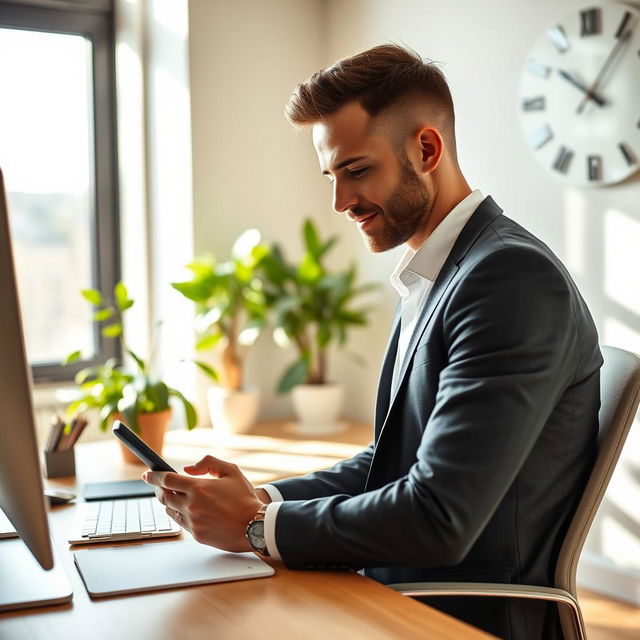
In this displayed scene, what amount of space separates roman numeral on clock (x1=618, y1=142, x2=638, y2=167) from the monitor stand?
7.04 ft

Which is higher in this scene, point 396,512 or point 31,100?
point 31,100

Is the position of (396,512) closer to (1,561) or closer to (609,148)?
(1,561)

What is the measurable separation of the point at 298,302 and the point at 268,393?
57 cm

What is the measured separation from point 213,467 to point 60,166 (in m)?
2.77

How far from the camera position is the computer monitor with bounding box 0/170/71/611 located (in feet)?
2.85

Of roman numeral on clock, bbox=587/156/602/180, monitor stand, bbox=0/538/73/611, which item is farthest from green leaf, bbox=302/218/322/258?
monitor stand, bbox=0/538/73/611

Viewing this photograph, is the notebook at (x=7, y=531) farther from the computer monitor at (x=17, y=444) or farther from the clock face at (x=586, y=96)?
the clock face at (x=586, y=96)

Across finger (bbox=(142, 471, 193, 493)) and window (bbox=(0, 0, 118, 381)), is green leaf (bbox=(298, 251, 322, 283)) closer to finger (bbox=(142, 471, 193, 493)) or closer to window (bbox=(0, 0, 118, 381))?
window (bbox=(0, 0, 118, 381))

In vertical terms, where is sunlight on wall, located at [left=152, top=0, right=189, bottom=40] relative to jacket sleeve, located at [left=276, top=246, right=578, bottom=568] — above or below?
above

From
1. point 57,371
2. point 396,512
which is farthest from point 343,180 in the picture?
point 57,371

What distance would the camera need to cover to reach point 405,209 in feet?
4.96

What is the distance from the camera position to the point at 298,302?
3383 mm

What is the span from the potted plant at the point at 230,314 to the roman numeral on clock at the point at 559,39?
1.32 meters

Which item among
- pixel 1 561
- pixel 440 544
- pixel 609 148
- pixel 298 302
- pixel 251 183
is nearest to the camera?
pixel 440 544
